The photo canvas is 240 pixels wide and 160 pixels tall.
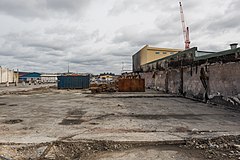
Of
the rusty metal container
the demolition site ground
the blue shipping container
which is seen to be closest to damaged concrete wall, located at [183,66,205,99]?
the rusty metal container

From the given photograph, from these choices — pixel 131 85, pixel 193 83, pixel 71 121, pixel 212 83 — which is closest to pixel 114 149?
pixel 71 121

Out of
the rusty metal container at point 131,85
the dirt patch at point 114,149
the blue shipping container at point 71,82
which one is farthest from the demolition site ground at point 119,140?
the blue shipping container at point 71,82

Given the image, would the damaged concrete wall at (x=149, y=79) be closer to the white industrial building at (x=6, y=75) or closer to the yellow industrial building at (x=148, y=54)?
the yellow industrial building at (x=148, y=54)

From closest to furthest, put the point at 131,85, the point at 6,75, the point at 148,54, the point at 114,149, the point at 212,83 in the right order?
the point at 114,149 < the point at 212,83 < the point at 131,85 < the point at 148,54 < the point at 6,75

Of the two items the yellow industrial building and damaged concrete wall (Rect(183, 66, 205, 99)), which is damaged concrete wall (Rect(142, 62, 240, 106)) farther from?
the yellow industrial building

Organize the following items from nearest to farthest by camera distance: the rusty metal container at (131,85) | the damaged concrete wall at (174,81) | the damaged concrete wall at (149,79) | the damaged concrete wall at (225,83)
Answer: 1. the damaged concrete wall at (225,83)
2. the damaged concrete wall at (174,81)
3. the rusty metal container at (131,85)
4. the damaged concrete wall at (149,79)

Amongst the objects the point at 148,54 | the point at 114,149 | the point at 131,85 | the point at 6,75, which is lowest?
the point at 114,149

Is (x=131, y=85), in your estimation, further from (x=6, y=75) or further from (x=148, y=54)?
(x=6, y=75)

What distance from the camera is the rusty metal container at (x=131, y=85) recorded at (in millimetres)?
23688

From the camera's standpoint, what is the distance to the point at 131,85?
78.1 ft

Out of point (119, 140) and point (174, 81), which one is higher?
point (174, 81)

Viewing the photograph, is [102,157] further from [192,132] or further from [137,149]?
[192,132]

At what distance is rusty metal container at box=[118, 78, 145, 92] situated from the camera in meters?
23.7

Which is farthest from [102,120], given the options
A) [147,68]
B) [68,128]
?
[147,68]
